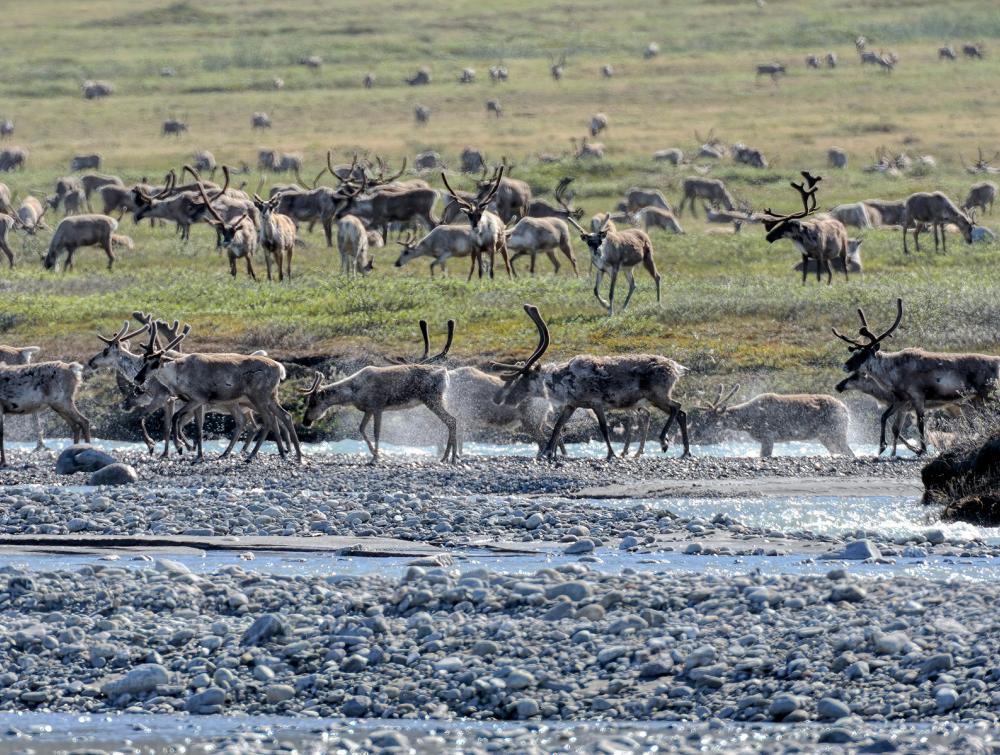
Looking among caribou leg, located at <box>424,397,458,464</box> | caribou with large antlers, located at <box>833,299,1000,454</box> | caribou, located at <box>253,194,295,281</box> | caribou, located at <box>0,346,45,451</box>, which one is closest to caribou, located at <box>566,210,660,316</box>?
caribou, located at <box>253,194,295,281</box>

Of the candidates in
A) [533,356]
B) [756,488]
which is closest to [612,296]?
[533,356]

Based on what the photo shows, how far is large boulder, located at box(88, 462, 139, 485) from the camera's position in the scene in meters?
18.2

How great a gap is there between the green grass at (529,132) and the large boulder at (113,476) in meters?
7.61

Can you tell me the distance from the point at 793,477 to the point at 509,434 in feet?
19.1

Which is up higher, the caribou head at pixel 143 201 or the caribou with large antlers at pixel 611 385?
the caribou head at pixel 143 201

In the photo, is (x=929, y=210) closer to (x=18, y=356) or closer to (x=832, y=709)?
(x=18, y=356)

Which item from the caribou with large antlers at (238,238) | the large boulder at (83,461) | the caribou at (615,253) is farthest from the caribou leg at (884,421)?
the caribou with large antlers at (238,238)

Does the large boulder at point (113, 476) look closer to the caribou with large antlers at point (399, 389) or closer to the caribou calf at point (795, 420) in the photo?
the caribou with large antlers at point (399, 389)

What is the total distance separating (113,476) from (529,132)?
48.5m

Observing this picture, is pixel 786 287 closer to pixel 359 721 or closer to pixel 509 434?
pixel 509 434

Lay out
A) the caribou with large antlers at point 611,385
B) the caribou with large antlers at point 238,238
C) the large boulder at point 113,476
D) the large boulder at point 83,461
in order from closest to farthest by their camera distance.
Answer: the large boulder at point 113,476 → the large boulder at point 83,461 → the caribou with large antlers at point 611,385 → the caribou with large antlers at point 238,238

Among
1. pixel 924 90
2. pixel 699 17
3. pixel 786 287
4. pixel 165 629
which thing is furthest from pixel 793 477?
pixel 699 17

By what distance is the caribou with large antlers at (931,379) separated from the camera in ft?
69.4

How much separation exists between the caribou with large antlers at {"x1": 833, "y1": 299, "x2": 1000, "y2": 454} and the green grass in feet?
9.86
